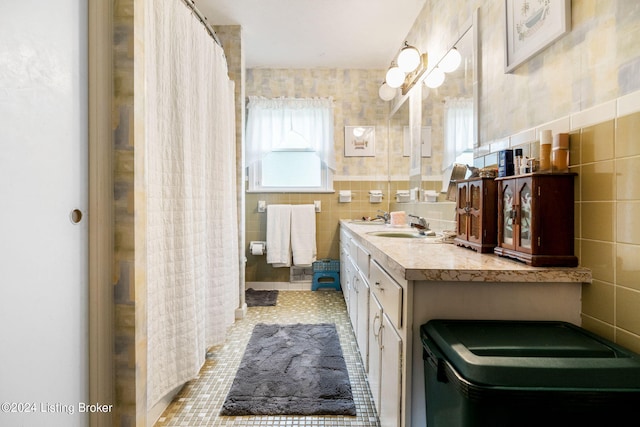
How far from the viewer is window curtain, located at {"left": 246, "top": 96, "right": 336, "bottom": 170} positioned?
334cm

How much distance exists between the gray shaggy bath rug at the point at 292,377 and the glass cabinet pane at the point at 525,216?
3.47 ft

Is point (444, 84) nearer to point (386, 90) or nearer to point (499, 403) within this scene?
point (386, 90)

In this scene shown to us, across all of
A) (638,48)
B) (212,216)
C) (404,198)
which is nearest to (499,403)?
(638,48)

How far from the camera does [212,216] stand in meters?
1.81

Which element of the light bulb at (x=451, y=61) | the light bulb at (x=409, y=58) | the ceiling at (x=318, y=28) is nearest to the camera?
the light bulb at (x=451, y=61)

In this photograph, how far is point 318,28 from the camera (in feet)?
8.73

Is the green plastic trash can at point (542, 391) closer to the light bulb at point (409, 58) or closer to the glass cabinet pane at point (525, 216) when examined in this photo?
the glass cabinet pane at point (525, 216)

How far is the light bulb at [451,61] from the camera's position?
1.75m

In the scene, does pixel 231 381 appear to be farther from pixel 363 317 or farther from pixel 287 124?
pixel 287 124

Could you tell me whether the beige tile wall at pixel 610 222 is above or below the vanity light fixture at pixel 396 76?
below

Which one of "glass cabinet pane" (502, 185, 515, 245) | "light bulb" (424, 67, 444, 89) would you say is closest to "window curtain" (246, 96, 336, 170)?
"light bulb" (424, 67, 444, 89)

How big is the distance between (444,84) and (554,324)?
157 centimetres

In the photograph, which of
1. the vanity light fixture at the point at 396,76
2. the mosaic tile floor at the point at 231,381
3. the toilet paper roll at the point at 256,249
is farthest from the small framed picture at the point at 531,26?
the toilet paper roll at the point at 256,249

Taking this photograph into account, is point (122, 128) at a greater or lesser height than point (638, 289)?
greater
